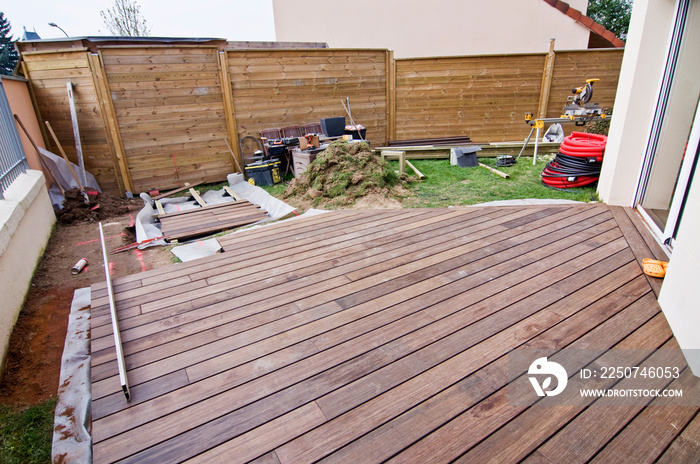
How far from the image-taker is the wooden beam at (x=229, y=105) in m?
5.64

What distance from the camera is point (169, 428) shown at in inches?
47.9

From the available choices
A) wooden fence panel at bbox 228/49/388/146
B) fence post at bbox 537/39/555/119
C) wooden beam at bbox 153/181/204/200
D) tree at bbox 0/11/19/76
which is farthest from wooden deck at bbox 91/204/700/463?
tree at bbox 0/11/19/76

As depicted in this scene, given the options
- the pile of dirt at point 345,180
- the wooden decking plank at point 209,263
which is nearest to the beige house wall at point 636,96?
the pile of dirt at point 345,180

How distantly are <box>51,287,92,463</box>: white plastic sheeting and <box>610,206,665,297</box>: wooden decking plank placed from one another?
2.70 metres

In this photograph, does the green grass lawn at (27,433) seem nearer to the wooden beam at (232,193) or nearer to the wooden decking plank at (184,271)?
the wooden decking plank at (184,271)

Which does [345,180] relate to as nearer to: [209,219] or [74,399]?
[209,219]

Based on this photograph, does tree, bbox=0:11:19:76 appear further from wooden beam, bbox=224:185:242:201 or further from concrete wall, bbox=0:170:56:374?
concrete wall, bbox=0:170:56:374

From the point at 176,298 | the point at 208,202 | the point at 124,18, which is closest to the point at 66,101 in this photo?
the point at 208,202

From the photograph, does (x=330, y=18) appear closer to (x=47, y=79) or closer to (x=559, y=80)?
(x=559, y=80)

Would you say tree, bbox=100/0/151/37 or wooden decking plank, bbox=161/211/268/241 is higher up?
tree, bbox=100/0/151/37

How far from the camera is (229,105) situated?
5809 millimetres

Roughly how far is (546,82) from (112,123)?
7682 mm

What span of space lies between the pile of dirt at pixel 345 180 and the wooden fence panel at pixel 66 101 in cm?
299

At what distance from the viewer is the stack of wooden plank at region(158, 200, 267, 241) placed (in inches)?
153
